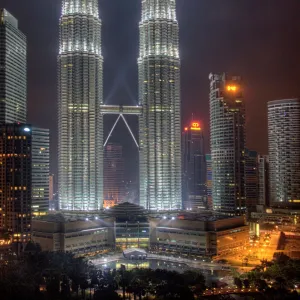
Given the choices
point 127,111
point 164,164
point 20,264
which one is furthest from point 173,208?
point 20,264

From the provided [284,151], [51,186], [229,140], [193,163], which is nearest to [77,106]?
[229,140]

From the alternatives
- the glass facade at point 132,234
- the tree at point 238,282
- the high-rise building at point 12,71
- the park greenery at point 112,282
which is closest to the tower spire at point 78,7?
the high-rise building at point 12,71

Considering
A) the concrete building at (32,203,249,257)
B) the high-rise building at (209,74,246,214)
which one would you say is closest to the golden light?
the high-rise building at (209,74,246,214)

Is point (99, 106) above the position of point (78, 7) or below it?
below

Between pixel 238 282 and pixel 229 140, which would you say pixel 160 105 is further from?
pixel 238 282

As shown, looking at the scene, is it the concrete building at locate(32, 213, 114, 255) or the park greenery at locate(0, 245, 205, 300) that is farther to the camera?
the concrete building at locate(32, 213, 114, 255)

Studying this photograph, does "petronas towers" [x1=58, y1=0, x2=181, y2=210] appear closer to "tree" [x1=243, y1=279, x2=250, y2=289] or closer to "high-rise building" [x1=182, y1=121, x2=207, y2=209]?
"tree" [x1=243, y1=279, x2=250, y2=289]

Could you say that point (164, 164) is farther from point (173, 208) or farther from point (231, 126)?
point (231, 126)
